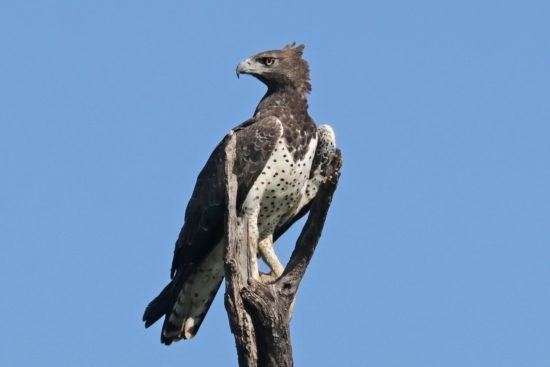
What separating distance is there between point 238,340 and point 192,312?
2886mm

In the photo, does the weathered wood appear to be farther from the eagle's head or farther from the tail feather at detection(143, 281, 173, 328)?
the eagle's head

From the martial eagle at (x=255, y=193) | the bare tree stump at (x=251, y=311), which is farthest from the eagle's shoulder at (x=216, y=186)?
the bare tree stump at (x=251, y=311)

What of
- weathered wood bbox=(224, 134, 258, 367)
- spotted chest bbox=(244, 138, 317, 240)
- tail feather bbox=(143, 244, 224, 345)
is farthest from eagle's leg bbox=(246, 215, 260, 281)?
weathered wood bbox=(224, 134, 258, 367)

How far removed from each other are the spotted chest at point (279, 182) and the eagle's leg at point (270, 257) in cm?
31

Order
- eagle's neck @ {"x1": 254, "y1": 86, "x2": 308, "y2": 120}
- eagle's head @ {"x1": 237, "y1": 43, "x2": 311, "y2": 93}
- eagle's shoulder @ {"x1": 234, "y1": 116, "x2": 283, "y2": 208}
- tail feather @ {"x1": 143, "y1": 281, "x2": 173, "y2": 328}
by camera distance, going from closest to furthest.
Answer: eagle's shoulder @ {"x1": 234, "y1": 116, "x2": 283, "y2": 208} < tail feather @ {"x1": 143, "y1": 281, "x2": 173, "y2": 328} < eagle's neck @ {"x1": 254, "y1": 86, "x2": 308, "y2": 120} < eagle's head @ {"x1": 237, "y1": 43, "x2": 311, "y2": 93}

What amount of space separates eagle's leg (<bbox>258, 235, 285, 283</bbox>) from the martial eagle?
10mm

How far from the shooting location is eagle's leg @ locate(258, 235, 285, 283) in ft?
42.4

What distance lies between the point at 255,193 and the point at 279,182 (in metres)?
0.29

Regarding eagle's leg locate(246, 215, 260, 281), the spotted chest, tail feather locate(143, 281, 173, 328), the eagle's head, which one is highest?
the eagle's head

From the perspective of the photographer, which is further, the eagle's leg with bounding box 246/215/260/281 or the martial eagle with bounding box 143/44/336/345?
the martial eagle with bounding box 143/44/336/345

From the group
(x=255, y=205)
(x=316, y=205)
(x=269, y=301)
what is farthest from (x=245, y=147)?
(x=269, y=301)

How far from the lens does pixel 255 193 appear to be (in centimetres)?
1273

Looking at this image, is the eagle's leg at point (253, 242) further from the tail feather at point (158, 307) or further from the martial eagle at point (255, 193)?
the tail feather at point (158, 307)

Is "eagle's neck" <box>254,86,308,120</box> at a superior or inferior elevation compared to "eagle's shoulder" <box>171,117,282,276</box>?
superior
